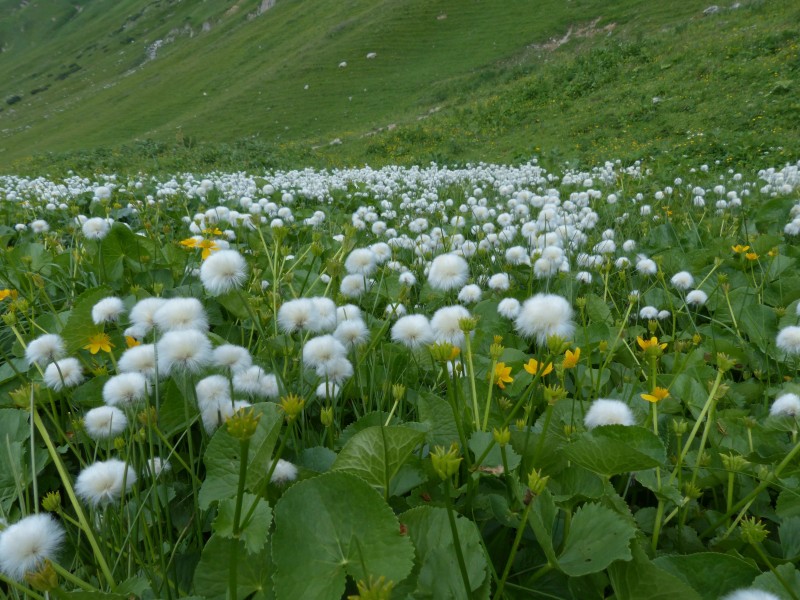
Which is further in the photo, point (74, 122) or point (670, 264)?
point (74, 122)

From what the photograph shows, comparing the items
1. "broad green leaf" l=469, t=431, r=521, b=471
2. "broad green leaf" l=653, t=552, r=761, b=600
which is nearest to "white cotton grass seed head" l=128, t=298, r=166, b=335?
"broad green leaf" l=469, t=431, r=521, b=471

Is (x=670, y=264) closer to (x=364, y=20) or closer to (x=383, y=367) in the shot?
(x=383, y=367)

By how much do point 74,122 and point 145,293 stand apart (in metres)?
63.7

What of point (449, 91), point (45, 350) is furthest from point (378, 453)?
point (449, 91)

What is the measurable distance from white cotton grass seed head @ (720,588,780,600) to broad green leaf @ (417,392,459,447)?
2.49 ft

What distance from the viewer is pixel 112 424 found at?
4.99ft

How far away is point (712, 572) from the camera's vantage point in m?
1.17

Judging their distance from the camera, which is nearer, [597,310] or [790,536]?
[790,536]

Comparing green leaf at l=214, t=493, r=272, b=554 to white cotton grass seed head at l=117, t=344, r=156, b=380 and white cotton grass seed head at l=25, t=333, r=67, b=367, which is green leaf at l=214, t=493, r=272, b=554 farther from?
white cotton grass seed head at l=25, t=333, r=67, b=367

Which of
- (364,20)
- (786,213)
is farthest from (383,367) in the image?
(364,20)

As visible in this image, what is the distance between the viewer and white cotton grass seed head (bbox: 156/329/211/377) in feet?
4.91

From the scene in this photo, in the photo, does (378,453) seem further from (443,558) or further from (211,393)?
(211,393)

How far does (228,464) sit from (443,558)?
60 cm

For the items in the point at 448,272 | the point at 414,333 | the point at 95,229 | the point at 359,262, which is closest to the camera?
the point at 414,333
